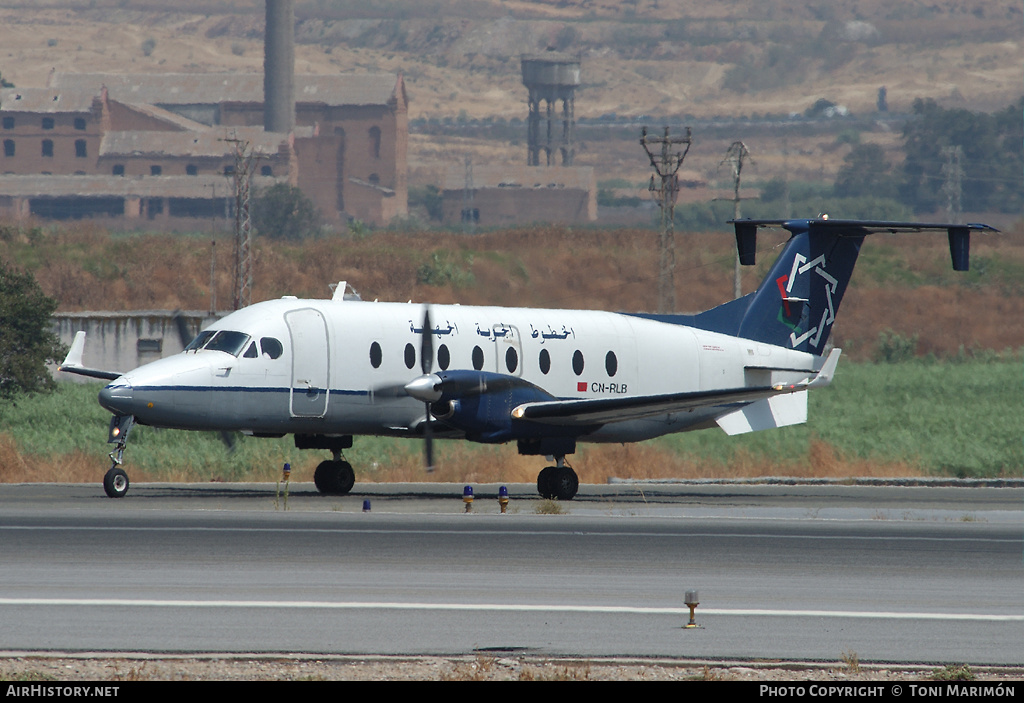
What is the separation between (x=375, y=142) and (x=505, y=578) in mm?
172234

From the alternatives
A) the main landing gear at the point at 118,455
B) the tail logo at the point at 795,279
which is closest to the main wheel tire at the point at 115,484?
the main landing gear at the point at 118,455

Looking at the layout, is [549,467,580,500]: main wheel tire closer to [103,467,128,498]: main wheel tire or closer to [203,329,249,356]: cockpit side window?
[203,329,249,356]: cockpit side window

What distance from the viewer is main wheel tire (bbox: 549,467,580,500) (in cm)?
2744

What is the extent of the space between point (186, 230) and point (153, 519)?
453 feet

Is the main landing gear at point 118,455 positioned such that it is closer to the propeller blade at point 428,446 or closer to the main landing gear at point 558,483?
the propeller blade at point 428,446

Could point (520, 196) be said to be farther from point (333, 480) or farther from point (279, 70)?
point (333, 480)

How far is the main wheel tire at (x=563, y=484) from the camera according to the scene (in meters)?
27.4

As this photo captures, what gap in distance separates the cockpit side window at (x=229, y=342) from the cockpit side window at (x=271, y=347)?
0.33 m

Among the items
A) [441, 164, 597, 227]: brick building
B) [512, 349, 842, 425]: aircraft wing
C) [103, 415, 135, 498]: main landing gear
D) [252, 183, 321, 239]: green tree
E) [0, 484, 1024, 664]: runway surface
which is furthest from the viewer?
[441, 164, 597, 227]: brick building

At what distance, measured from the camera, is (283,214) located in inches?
5704

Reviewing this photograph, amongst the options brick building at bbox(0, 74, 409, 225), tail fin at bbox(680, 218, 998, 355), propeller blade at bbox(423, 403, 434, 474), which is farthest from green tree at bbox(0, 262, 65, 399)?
brick building at bbox(0, 74, 409, 225)

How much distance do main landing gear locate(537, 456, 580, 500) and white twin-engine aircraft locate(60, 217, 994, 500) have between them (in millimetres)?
33

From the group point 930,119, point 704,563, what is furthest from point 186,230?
point 704,563
